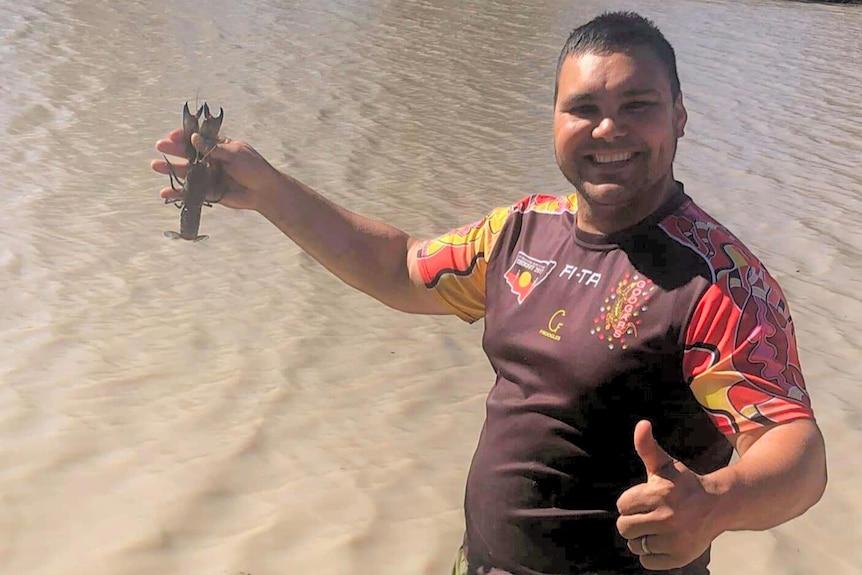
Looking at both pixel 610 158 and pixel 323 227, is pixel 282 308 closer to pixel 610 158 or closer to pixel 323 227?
pixel 323 227

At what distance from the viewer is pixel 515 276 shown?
2.13 meters

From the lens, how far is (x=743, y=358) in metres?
1.71

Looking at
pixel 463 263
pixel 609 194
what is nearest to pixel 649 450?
pixel 609 194

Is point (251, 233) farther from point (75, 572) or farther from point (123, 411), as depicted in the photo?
point (75, 572)

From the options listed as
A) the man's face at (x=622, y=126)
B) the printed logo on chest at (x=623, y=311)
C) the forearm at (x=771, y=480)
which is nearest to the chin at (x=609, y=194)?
the man's face at (x=622, y=126)

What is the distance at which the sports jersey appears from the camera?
1740mm

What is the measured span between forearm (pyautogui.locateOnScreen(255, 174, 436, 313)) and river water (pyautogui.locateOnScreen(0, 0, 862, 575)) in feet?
3.63

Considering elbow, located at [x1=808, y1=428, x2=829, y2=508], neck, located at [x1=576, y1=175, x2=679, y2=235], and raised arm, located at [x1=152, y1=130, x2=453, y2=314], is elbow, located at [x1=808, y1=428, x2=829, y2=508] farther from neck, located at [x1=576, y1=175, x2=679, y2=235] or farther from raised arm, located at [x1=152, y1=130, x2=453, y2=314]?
raised arm, located at [x1=152, y1=130, x2=453, y2=314]

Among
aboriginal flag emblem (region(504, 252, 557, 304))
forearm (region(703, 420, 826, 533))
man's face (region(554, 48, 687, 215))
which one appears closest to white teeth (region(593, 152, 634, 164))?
man's face (region(554, 48, 687, 215))

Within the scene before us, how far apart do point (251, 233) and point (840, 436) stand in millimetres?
3611

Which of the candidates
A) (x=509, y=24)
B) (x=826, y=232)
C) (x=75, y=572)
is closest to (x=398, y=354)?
(x=75, y=572)

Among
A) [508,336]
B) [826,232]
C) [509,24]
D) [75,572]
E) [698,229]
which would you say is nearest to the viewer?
[698,229]

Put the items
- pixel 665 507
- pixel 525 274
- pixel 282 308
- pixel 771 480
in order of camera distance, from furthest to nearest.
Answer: pixel 282 308 < pixel 525 274 < pixel 771 480 < pixel 665 507

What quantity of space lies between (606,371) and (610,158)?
1.37 feet
